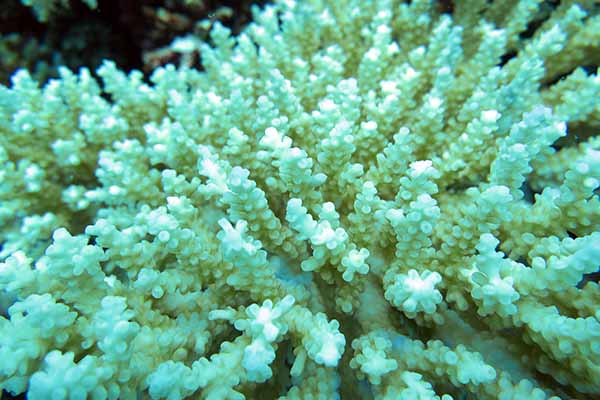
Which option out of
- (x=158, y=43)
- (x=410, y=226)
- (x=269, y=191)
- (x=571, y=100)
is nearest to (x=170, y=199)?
(x=269, y=191)

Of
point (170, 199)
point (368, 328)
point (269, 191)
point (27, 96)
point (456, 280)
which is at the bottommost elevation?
point (368, 328)

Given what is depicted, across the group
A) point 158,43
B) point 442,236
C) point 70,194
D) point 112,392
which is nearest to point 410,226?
point 442,236

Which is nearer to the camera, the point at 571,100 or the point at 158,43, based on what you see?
the point at 571,100

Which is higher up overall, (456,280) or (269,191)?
(269,191)

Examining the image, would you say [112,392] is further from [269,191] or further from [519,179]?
[519,179]

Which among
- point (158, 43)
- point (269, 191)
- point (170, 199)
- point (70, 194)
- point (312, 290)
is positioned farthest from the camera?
point (158, 43)

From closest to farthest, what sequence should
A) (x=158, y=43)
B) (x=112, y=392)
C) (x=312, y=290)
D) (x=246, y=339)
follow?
1. (x=112, y=392)
2. (x=246, y=339)
3. (x=312, y=290)
4. (x=158, y=43)

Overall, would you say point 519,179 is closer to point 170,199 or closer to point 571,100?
point 571,100
